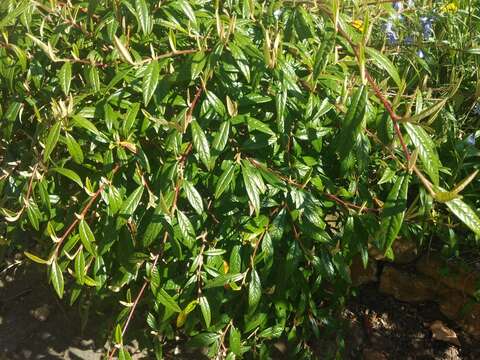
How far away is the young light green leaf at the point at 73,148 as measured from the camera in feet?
6.02

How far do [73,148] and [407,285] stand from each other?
6.06 feet

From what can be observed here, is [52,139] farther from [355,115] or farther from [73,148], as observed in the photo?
[355,115]

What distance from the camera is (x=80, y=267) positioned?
1.93 metres

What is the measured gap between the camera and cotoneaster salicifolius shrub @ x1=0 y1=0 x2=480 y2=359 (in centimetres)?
180

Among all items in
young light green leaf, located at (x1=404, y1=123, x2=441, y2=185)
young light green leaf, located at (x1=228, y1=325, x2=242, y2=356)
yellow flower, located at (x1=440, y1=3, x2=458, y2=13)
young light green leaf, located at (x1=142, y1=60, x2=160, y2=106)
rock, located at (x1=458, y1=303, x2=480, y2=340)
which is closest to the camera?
young light green leaf, located at (x1=404, y1=123, x2=441, y2=185)

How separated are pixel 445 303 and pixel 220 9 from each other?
1810 mm

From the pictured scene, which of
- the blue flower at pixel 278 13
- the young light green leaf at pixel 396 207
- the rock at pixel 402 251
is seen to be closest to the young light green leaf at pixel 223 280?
the young light green leaf at pixel 396 207

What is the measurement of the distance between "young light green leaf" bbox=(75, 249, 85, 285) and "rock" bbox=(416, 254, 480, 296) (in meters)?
1.60

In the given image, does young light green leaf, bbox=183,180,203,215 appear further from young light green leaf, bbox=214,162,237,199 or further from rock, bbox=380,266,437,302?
rock, bbox=380,266,437,302

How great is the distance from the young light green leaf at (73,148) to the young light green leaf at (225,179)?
0.46 meters

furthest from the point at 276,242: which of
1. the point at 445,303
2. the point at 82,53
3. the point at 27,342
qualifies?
the point at 27,342

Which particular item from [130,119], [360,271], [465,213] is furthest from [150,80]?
[360,271]

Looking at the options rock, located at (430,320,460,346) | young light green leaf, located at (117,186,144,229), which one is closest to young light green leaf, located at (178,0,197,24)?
young light green leaf, located at (117,186,144,229)

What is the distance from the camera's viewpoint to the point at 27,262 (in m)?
Result: 2.95
